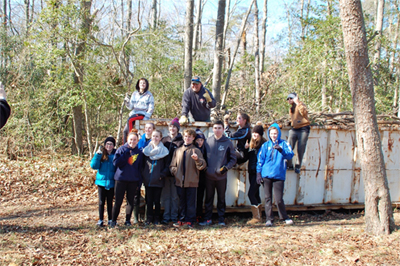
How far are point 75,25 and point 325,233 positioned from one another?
29.0 ft

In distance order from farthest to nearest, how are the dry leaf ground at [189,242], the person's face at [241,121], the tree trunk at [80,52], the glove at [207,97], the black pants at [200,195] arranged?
the tree trunk at [80,52] < the glove at [207,97] < the person's face at [241,121] < the black pants at [200,195] < the dry leaf ground at [189,242]

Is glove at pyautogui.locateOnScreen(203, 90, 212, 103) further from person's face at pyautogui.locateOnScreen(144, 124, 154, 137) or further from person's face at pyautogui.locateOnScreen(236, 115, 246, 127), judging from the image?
person's face at pyautogui.locateOnScreen(144, 124, 154, 137)

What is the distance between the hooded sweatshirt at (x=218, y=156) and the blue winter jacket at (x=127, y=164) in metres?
1.30

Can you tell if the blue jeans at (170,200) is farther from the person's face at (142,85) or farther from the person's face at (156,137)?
the person's face at (142,85)

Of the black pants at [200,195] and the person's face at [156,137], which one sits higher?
the person's face at [156,137]

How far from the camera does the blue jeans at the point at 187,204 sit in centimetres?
585

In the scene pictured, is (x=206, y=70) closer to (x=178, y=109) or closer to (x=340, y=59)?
(x=178, y=109)

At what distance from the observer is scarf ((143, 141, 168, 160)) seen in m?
5.70

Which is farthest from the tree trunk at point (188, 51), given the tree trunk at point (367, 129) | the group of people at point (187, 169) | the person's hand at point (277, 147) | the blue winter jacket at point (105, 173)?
the tree trunk at point (367, 129)

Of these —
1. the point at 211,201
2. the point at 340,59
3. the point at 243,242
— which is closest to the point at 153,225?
the point at 211,201

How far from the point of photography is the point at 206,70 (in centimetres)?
1484

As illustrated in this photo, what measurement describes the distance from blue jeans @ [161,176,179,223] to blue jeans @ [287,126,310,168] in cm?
238

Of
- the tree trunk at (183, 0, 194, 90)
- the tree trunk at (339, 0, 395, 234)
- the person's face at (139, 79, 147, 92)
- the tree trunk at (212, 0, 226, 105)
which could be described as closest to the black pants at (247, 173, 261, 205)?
the tree trunk at (339, 0, 395, 234)

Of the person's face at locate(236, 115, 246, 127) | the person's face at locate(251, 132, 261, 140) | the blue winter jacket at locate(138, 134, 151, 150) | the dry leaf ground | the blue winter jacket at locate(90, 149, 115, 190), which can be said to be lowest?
the dry leaf ground
